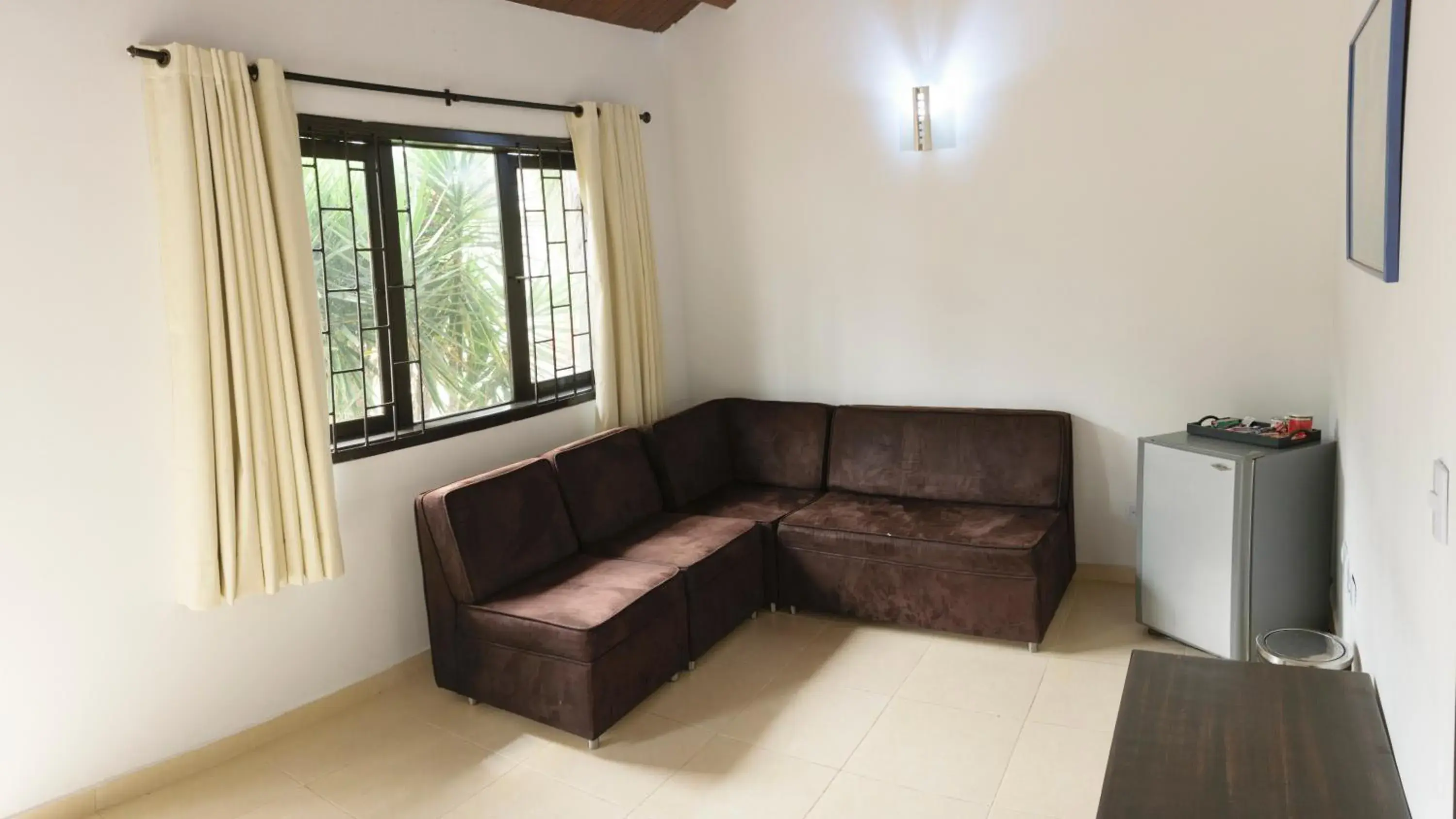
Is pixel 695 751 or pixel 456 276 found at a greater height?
pixel 456 276

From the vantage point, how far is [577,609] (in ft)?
10.2

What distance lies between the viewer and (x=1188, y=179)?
3.68 meters

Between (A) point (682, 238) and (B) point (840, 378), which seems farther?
(A) point (682, 238)

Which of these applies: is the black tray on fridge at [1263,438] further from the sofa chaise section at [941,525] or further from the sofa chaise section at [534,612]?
the sofa chaise section at [534,612]

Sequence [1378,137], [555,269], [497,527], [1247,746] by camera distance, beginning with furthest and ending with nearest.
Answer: [555,269]
[497,527]
[1378,137]
[1247,746]

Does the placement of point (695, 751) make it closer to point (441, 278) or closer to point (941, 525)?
point (941, 525)

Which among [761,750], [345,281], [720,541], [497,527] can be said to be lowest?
[761,750]

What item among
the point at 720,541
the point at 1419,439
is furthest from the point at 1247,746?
the point at 720,541

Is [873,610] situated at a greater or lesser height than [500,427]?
lesser

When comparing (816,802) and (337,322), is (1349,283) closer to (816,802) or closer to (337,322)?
(816,802)

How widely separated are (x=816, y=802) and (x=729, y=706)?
24.5 inches

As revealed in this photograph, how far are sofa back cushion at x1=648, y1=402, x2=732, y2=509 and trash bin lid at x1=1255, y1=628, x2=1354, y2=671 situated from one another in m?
2.28

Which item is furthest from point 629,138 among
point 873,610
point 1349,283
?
point 1349,283

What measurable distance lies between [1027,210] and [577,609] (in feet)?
7.97
